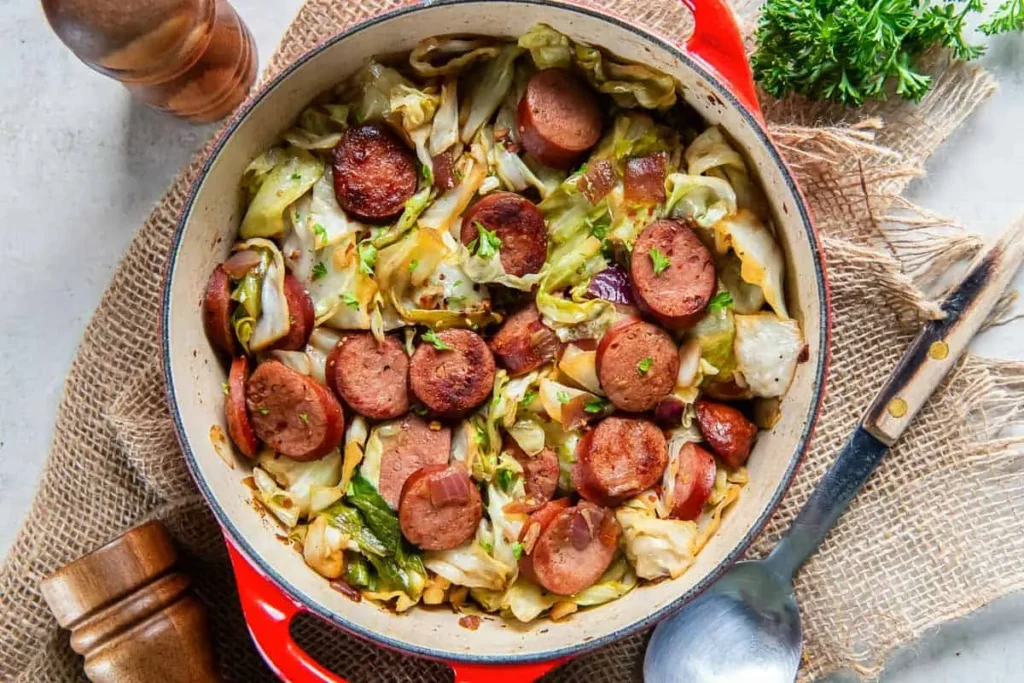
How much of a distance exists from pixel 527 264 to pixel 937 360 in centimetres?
122

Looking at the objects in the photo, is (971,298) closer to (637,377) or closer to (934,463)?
(934,463)

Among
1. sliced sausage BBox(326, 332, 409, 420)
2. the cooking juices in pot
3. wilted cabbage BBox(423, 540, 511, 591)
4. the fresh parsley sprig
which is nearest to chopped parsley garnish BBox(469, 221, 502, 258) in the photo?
the cooking juices in pot

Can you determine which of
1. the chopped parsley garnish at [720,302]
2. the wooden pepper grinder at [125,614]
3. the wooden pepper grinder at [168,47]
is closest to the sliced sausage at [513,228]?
the chopped parsley garnish at [720,302]

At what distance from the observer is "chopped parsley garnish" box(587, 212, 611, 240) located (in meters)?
2.76

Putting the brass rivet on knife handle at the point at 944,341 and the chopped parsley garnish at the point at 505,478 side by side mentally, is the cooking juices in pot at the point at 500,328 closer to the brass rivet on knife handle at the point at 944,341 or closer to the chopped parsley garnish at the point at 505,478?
the chopped parsley garnish at the point at 505,478

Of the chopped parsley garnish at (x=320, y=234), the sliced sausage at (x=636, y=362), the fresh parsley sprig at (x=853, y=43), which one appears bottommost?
the sliced sausage at (x=636, y=362)

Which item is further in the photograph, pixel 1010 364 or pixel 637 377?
pixel 1010 364

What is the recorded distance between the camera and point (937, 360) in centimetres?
291

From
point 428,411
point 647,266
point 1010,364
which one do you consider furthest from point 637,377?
point 1010,364

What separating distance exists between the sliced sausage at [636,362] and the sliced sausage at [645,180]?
334 millimetres

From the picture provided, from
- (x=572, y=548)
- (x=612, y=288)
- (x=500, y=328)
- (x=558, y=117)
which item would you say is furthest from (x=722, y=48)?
(x=572, y=548)

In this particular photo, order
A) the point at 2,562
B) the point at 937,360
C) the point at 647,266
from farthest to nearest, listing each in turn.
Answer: the point at 2,562 < the point at 937,360 < the point at 647,266

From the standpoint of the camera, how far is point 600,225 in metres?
2.78

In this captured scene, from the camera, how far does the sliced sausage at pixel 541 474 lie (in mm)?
2768
